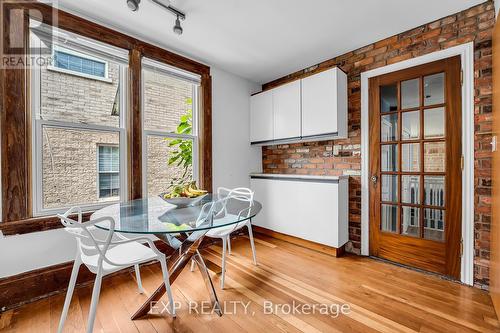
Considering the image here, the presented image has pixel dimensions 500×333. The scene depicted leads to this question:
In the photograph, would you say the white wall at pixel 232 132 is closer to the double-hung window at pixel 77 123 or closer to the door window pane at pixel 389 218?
the double-hung window at pixel 77 123

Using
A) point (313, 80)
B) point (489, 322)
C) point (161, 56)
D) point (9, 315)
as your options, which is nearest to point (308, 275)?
point (489, 322)

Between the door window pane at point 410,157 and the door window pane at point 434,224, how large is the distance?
437 millimetres

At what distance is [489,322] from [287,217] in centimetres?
193

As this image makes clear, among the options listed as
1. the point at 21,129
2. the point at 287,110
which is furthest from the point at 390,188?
the point at 21,129

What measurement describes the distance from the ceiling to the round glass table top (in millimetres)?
1716

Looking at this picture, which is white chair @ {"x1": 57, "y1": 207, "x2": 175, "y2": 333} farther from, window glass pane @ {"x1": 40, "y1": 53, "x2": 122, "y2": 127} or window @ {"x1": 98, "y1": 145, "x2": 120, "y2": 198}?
window glass pane @ {"x1": 40, "y1": 53, "x2": 122, "y2": 127}

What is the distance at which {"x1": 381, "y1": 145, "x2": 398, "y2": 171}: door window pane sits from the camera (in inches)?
96.9

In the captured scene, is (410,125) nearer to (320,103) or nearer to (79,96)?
(320,103)

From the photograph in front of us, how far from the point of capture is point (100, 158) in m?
2.27

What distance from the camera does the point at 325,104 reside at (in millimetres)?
2699

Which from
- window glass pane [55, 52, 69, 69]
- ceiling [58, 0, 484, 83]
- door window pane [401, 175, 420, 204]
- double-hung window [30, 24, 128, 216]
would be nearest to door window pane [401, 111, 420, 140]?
door window pane [401, 175, 420, 204]

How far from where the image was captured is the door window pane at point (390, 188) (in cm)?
247

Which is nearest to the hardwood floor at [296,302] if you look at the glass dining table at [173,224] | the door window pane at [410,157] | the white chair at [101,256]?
the glass dining table at [173,224]

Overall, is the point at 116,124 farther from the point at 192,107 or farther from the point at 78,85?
the point at 192,107
